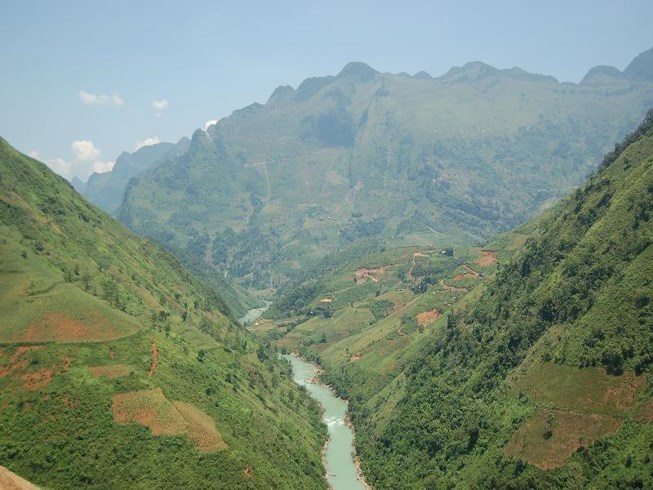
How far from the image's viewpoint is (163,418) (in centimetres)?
9938

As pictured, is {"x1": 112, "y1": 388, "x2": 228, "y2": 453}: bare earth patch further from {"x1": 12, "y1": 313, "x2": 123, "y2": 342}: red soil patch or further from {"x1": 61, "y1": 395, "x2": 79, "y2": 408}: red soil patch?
{"x1": 12, "y1": 313, "x2": 123, "y2": 342}: red soil patch

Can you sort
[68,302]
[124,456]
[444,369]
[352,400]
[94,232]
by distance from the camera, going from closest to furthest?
[124,456]
[68,302]
[444,369]
[352,400]
[94,232]

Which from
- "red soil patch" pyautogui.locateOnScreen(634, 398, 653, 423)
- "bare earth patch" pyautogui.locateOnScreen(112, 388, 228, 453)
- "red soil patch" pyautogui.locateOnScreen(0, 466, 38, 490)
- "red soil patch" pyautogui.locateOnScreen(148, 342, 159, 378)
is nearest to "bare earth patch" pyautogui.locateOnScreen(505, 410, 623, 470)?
"red soil patch" pyautogui.locateOnScreen(634, 398, 653, 423)

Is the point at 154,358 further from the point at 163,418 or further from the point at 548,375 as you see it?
the point at 548,375

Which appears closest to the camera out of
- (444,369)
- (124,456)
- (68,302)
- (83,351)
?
(124,456)

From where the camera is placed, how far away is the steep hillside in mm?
87875

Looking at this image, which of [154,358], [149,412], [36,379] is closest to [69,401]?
[36,379]

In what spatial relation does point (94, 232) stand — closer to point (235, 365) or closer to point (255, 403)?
point (235, 365)

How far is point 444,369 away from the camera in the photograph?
140 m

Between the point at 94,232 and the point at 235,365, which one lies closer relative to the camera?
the point at 235,365

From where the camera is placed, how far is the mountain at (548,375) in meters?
88.0

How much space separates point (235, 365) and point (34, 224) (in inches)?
2420

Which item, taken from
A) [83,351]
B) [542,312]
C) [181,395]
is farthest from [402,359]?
[83,351]

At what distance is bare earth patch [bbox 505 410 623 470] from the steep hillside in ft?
0.57
